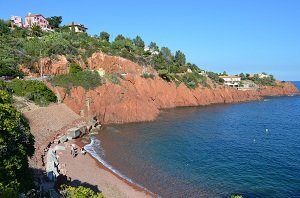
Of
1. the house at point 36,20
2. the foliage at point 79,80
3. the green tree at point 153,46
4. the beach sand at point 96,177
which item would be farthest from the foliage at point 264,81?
the beach sand at point 96,177

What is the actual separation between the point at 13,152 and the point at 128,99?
154 feet

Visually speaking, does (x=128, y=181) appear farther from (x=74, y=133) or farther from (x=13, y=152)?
(x=74, y=133)

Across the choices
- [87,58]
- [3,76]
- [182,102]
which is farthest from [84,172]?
[182,102]

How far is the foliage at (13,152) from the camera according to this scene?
17062 millimetres

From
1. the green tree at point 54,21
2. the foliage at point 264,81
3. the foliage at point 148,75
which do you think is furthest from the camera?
the foliage at point 264,81

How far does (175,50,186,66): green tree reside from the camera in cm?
11475

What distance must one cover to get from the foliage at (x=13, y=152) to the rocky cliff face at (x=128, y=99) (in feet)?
131

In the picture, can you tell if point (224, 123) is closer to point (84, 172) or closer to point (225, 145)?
point (225, 145)

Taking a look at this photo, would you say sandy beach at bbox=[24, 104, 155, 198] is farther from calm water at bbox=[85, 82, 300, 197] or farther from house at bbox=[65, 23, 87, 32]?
house at bbox=[65, 23, 87, 32]

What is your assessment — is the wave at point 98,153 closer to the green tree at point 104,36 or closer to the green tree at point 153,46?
the green tree at point 104,36

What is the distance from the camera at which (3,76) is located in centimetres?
5734

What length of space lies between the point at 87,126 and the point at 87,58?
28.4m

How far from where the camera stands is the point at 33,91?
51781 mm

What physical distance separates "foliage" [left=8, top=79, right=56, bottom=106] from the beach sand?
1584 cm
